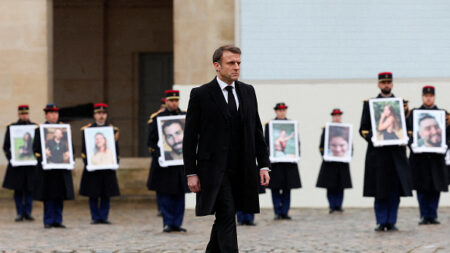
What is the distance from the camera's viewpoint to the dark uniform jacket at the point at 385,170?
40.2 ft

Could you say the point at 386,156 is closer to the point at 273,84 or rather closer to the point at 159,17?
the point at 273,84

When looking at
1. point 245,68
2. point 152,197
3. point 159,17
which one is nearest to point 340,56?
point 245,68

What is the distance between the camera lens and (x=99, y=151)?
14.6m

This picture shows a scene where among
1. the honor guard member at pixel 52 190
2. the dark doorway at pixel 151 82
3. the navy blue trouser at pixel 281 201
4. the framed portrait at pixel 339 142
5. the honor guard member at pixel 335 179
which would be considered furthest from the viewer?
the dark doorway at pixel 151 82

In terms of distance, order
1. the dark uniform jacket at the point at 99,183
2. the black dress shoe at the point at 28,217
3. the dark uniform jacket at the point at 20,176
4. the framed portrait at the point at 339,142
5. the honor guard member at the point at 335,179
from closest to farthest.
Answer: the dark uniform jacket at the point at 99,183 → the black dress shoe at the point at 28,217 → the dark uniform jacket at the point at 20,176 → the framed portrait at the point at 339,142 → the honor guard member at the point at 335,179

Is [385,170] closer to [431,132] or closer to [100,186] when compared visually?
[431,132]

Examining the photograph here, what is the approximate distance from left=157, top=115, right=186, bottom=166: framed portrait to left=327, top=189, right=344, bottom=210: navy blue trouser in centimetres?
444

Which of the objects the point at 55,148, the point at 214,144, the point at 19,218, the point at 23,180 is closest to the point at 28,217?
the point at 19,218

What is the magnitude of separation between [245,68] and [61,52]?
8.59 meters

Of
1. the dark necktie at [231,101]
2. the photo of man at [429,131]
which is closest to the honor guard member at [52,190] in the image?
the photo of man at [429,131]

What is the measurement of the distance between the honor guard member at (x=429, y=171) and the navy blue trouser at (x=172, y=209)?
317 centimetres

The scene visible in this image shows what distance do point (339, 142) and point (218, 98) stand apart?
9.24 m

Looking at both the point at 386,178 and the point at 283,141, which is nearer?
the point at 386,178

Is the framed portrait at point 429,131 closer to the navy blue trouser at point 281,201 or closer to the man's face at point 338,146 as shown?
the navy blue trouser at point 281,201
